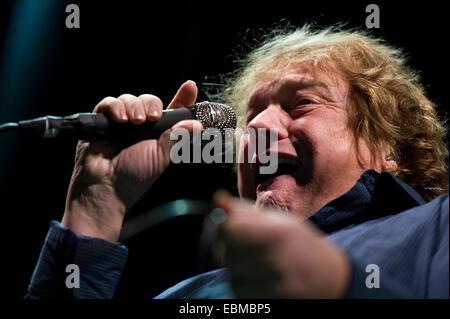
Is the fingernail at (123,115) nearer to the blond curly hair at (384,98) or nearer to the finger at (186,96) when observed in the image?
the finger at (186,96)

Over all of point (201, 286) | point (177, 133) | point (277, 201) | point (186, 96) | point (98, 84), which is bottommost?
point (201, 286)

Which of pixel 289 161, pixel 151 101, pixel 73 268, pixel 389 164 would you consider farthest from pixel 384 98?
pixel 73 268

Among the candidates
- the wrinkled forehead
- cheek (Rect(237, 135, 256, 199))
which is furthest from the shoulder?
the wrinkled forehead

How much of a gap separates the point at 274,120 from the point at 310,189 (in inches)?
10.9

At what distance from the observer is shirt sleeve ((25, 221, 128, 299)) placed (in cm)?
109

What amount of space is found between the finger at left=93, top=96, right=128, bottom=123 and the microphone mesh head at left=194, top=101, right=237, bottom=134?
0.26 metres

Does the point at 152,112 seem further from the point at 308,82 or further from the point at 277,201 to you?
the point at 308,82

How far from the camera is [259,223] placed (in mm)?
462

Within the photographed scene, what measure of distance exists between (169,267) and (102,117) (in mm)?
1590

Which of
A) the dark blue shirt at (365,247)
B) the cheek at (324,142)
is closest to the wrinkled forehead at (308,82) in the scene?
the cheek at (324,142)

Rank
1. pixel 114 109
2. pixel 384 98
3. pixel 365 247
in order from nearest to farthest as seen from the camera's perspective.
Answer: pixel 365 247, pixel 114 109, pixel 384 98

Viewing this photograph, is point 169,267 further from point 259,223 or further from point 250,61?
point 259,223

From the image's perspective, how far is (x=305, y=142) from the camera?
134 centimetres
